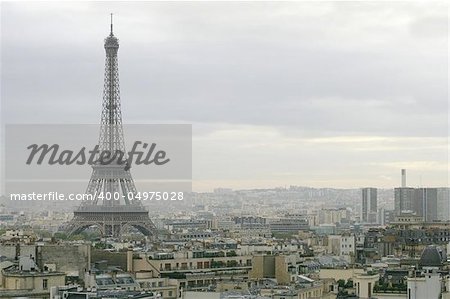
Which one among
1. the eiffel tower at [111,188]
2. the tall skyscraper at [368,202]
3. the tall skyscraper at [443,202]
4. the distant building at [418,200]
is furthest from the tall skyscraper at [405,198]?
the eiffel tower at [111,188]

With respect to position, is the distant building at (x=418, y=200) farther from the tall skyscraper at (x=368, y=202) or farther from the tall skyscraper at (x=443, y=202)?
the tall skyscraper at (x=368, y=202)

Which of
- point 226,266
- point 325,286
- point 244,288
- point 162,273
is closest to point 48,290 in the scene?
point 244,288

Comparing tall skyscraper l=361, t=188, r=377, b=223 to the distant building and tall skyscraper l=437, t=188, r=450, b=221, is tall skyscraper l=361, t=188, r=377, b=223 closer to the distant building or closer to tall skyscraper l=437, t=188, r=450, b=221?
tall skyscraper l=437, t=188, r=450, b=221

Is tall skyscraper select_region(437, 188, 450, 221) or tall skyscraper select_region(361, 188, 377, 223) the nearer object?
tall skyscraper select_region(437, 188, 450, 221)

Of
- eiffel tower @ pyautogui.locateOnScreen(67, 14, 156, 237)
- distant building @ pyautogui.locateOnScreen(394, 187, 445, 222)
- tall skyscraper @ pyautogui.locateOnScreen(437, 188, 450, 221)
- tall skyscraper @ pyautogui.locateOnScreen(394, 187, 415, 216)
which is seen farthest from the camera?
tall skyscraper @ pyautogui.locateOnScreen(394, 187, 415, 216)

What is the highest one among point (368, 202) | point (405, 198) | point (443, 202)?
point (405, 198)

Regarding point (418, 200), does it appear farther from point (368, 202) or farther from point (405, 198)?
point (368, 202)

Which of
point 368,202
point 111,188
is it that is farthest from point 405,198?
point 111,188

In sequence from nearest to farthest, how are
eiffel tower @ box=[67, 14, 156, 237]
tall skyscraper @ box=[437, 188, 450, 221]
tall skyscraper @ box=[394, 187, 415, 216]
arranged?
eiffel tower @ box=[67, 14, 156, 237] → tall skyscraper @ box=[437, 188, 450, 221] → tall skyscraper @ box=[394, 187, 415, 216]

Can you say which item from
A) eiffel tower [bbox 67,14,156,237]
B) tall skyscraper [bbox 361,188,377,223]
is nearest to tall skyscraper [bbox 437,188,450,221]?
tall skyscraper [bbox 361,188,377,223]
